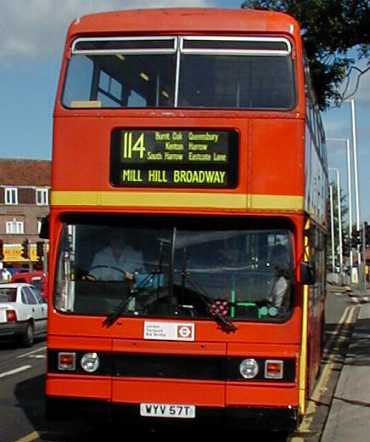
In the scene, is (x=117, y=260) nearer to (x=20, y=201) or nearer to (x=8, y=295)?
(x=8, y=295)

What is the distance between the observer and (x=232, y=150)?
331 inches

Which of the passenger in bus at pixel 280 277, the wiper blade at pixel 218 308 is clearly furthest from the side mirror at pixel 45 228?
the passenger in bus at pixel 280 277

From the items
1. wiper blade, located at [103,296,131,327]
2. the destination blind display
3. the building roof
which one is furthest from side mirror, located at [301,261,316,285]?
the building roof

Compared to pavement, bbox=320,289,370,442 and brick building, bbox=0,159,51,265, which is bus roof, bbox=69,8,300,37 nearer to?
pavement, bbox=320,289,370,442

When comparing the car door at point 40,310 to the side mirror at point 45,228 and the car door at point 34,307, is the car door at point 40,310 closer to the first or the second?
the car door at point 34,307

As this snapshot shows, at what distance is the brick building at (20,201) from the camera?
291 ft

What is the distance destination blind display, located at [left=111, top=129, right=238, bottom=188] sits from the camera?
8.41 m

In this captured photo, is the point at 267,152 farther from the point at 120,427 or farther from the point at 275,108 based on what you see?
the point at 120,427

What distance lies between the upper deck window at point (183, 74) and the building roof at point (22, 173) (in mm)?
80914

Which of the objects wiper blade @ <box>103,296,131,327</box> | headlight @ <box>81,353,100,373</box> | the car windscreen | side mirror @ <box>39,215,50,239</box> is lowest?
the car windscreen

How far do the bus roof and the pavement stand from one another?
4.20 m

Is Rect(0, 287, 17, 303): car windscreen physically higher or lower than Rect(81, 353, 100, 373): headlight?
lower

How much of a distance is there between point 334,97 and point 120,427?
7.72m

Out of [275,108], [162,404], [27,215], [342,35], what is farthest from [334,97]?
[27,215]
